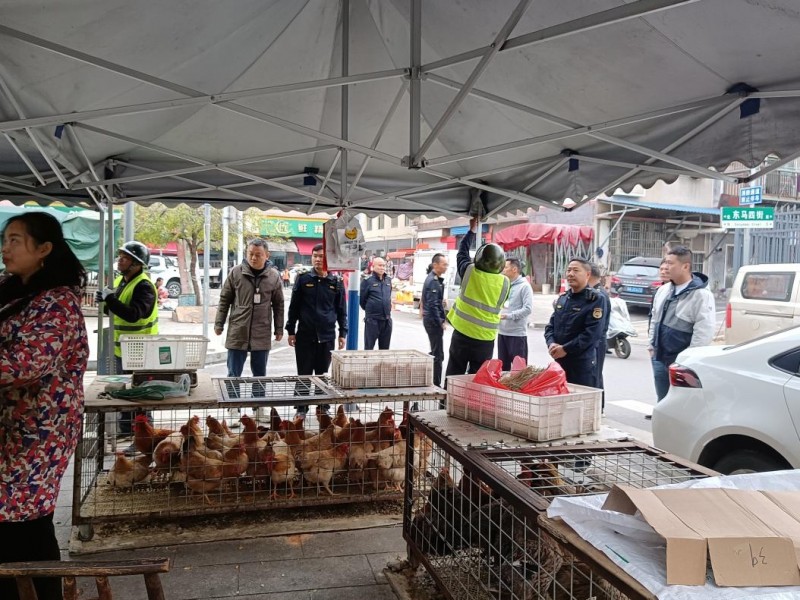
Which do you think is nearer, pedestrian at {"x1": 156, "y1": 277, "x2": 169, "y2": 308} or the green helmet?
the green helmet

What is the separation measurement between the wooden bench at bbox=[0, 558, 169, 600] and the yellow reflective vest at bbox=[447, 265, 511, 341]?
16.6 feet

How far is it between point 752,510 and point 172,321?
18424 millimetres

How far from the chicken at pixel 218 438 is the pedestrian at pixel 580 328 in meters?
3.14

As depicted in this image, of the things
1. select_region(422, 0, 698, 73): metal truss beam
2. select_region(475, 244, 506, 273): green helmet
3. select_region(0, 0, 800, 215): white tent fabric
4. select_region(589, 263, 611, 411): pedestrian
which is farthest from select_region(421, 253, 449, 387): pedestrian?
select_region(422, 0, 698, 73): metal truss beam

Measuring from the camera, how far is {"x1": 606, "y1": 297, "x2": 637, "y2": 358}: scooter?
12383 mm

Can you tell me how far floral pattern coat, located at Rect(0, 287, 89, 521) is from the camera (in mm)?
2334

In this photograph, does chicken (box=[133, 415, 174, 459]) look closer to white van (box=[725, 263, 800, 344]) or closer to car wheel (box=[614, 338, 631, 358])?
white van (box=[725, 263, 800, 344])

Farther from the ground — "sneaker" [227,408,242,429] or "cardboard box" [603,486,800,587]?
"cardboard box" [603,486,800,587]

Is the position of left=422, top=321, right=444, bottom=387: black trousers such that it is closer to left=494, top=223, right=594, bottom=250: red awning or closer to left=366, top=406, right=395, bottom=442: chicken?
left=366, top=406, right=395, bottom=442: chicken

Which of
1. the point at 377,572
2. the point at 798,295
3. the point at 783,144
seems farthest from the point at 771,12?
the point at 798,295

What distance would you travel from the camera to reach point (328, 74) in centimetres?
448

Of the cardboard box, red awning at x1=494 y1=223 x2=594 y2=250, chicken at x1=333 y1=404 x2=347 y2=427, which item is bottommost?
chicken at x1=333 y1=404 x2=347 y2=427

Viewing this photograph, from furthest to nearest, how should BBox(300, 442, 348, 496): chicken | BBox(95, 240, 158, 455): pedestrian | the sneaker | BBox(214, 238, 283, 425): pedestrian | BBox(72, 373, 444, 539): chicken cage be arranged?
BBox(214, 238, 283, 425): pedestrian < BBox(95, 240, 158, 455): pedestrian < the sneaker < BBox(300, 442, 348, 496): chicken < BBox(72, 373, 444, 539): chicken cage

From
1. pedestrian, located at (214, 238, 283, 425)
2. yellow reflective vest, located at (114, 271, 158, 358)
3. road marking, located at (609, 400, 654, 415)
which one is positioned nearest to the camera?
yellow reflective vest, located at (114, 271, 158, 358)
